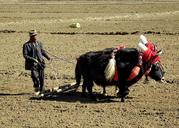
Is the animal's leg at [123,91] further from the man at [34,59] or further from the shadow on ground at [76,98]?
the man at [34,59]

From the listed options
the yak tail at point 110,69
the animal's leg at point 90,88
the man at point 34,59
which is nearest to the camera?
the yak tail at point 110,69

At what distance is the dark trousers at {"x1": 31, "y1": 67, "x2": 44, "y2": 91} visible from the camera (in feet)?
45.8

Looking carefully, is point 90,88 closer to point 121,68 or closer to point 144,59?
point 121,68

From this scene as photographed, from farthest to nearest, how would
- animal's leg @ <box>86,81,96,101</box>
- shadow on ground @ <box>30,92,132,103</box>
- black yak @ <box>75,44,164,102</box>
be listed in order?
1. animal's leg @ <box>86,81,96,101</box>
2. shadow on ground @ <box>30,92,132,103</box>
3. black yak @ <box>75,44,164,102</box>

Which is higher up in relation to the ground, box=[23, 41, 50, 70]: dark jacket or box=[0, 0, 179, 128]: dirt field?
box=[23, 41, 50, 70]: dark jacket

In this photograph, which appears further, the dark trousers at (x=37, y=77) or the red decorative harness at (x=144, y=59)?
the dark trousers at (x=37, y=77)

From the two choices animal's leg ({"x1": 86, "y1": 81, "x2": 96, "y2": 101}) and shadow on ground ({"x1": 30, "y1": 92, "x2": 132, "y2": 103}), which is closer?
shadow on ground ({"x1": 30, "y1": 92, "x2": 132, "y2": 103})

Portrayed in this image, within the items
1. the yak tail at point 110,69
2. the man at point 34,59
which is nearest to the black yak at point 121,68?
the yak tail at point 110,69

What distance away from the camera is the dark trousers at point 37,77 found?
13953 mm

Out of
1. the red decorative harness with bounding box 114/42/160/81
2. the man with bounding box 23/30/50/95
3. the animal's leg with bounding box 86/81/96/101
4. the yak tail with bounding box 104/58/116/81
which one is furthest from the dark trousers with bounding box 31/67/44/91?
the red decorative harness with bounding box 114/42/160/81

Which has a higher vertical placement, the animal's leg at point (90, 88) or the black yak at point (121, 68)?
the black yak at point (121, 68)

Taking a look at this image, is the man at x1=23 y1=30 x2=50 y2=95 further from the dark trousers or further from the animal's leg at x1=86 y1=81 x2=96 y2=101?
the animal's leg at x1=86 y1=81 x2=96 y2=101

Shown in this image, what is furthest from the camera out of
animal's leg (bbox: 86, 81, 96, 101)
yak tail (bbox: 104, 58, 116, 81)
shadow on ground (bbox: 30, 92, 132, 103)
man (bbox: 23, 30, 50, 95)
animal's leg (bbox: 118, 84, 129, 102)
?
man (bbox: 23, 30, 50, 95)

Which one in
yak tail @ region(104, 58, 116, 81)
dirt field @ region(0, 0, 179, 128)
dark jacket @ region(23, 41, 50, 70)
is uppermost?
dark jacket @ region(23, 41, 50, 70)
